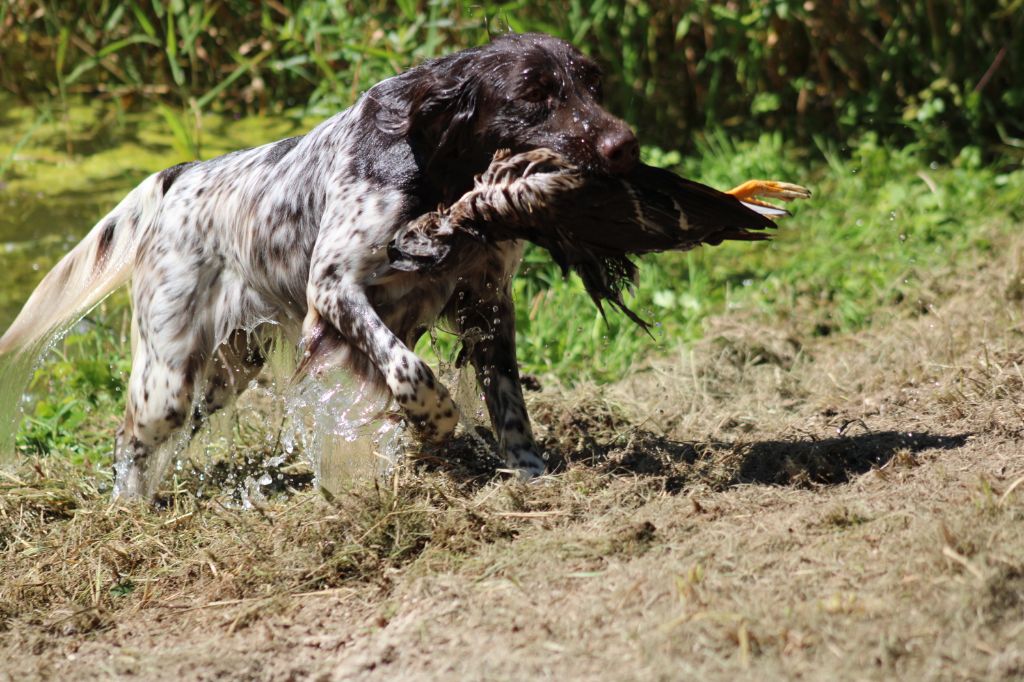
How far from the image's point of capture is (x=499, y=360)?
4156 mm

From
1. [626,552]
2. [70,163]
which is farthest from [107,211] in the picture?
[626,552]

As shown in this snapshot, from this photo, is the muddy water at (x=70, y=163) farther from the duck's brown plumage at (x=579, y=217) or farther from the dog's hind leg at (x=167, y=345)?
the duck's brown plumage at (x=579, y=217)

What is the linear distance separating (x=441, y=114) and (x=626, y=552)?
53.0 inches

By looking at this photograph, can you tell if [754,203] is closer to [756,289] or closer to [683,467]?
[683,467]

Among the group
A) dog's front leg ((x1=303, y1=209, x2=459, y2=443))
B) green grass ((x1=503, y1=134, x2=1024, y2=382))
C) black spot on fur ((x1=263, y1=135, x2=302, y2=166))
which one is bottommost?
green grass ((x1=503, y1=134, x2=1024, y2=382))

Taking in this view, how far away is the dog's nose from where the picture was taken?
3.36 m

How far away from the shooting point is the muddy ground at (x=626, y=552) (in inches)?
104

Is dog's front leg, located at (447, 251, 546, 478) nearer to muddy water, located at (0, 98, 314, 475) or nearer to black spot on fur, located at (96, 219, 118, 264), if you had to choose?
black spot on fur, located at (96, 219, 118, 264)

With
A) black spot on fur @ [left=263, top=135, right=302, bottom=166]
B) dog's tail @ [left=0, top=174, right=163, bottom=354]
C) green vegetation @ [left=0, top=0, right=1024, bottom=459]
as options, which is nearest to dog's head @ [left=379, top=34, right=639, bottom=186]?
black spot on fur @ [left=263, top=135, right=302, bottom=166]

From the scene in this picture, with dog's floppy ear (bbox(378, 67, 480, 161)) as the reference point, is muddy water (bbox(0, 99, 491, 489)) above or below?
below

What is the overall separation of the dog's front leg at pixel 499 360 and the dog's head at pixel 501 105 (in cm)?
50

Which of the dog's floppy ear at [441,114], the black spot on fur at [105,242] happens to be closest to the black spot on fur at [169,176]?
the black spot on fur at [105,242]

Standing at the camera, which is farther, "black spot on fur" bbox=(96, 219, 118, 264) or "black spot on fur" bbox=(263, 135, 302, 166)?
"black spot on fur" bbox=(96, 219, 118, 264)

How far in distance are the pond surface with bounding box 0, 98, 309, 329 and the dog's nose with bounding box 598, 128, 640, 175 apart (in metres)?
3.40
